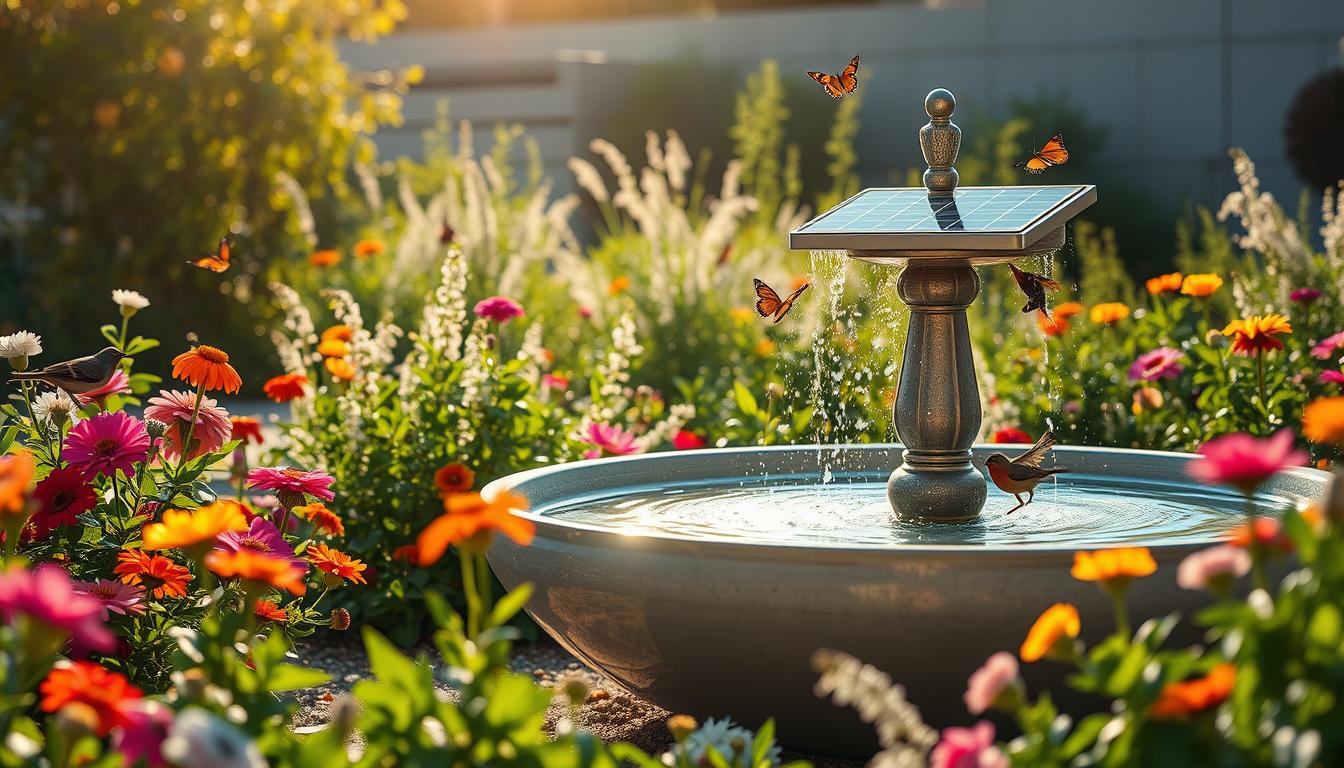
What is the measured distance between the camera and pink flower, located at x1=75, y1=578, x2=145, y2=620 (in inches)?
112

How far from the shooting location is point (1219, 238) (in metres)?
7.85

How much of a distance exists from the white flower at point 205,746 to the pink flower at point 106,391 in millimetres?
1961

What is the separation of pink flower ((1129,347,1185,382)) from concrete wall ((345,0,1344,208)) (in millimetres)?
16901

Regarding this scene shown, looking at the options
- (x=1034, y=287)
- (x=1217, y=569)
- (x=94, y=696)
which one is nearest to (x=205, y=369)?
(x=94, y=696)

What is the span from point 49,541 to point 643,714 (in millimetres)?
1401

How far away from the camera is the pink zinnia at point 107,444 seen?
3133 millimetres

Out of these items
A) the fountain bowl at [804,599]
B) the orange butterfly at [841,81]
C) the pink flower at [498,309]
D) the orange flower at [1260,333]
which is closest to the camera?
the fountain bowl at [804,599]

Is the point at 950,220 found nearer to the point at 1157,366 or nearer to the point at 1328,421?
the point at 1157,366

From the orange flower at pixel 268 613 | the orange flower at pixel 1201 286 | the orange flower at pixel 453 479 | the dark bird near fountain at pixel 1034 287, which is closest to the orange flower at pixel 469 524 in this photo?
the orange flower at pixel 268 613

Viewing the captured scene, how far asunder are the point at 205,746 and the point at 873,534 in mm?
2177

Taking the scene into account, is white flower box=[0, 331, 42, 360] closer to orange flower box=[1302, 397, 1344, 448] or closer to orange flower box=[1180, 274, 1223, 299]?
orange flower box=[1302, 397, 1344, 448]

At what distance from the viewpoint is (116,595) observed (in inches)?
115

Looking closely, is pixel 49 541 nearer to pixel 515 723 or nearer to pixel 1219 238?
pixel 515 723

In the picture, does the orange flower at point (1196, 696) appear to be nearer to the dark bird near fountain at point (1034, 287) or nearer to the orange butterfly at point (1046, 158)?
the dark bird near fountain at point (1034, 287)
